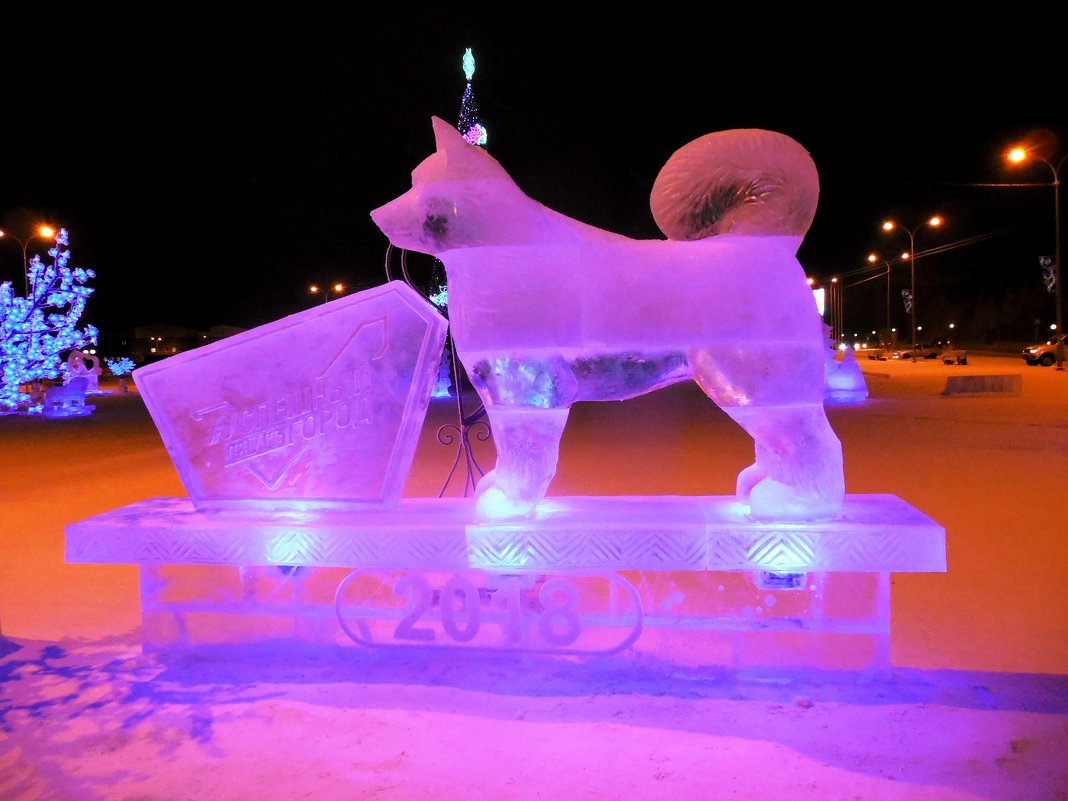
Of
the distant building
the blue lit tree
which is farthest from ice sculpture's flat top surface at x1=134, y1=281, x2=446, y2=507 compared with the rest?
the distant building

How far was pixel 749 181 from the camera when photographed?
2.59 meters

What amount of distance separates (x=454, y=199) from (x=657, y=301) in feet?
2.63

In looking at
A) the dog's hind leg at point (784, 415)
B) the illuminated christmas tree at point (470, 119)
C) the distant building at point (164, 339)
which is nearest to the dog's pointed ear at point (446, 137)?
the dog's hind leg at point (784, 415)

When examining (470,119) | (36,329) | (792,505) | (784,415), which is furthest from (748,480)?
(36,329)

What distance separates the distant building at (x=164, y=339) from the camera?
108 feet

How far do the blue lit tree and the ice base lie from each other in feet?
22.7

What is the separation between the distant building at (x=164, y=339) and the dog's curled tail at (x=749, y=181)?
106 ft

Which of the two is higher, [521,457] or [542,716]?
[521,457]

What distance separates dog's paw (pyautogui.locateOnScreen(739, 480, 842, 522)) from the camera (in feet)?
8.55

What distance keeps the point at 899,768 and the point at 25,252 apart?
19.8 m

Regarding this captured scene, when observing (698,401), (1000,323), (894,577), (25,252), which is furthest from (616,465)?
(1000,323)

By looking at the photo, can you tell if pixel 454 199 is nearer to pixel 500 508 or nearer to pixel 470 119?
pixel 500 508

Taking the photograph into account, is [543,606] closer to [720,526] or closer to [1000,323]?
[720,526]

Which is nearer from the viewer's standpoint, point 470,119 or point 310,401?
point 310,401
